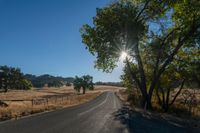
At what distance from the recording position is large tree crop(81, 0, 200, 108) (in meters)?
29.6

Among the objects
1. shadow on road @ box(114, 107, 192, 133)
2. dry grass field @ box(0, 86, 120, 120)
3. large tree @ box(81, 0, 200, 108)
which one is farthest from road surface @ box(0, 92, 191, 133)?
large tree @ box(81, 0, 200, 108)

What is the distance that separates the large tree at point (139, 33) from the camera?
2963 cm

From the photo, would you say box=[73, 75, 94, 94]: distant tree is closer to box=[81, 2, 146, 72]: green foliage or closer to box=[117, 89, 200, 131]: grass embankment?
box=[117, 89, 200, 131]: grass embankment

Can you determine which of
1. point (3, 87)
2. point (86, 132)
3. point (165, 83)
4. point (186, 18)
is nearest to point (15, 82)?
point (3, 87)

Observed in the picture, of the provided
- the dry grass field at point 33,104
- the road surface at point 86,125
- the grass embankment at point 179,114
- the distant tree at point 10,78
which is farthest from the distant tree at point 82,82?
the road surface at point 86,125

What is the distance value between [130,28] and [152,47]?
415 cm

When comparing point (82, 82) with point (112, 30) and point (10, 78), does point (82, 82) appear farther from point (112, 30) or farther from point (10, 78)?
point (112, 30)

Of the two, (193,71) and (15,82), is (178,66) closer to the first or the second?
(193,71)

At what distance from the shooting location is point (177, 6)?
27.9 metres

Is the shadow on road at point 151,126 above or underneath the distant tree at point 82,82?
underneath

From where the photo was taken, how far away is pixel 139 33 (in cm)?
3134

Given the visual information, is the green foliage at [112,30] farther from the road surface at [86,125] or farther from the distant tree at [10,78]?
the distant tree at [10,78]

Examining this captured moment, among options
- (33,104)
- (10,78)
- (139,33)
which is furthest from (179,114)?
(10,78)

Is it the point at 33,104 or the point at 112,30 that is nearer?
the point at 112,30
